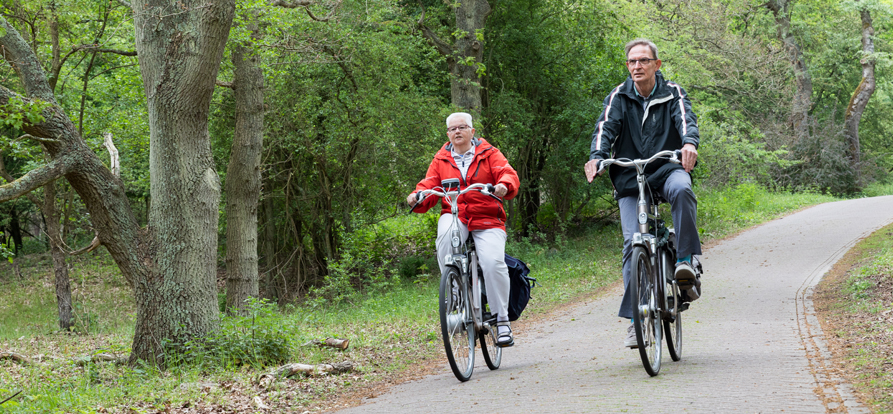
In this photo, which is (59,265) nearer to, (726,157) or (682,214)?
(682,214)

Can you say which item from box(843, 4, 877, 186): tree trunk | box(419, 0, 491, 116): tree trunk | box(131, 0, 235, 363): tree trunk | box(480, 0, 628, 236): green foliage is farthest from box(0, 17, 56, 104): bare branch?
box(843, 4, 877, 186): tree trunk

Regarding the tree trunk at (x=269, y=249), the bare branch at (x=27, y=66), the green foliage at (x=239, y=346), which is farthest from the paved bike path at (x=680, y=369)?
the tree trunk at (x=269, y=249)

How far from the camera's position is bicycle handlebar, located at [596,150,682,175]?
5.25 m

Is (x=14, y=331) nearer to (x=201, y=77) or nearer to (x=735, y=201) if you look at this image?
(x=201, y=77)

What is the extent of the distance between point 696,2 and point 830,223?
13.7 m

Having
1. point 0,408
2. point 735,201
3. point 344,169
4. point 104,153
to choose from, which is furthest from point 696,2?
point 0,408

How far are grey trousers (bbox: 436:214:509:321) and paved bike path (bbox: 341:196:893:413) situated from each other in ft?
2.01

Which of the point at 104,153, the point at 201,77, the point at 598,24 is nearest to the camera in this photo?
the point at 201,77

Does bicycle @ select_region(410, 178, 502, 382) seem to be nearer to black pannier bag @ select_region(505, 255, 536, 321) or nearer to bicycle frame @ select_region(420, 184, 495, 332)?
bicycle frame @ select_region(420, 184, 495, 332)

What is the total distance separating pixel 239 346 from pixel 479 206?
3.16m

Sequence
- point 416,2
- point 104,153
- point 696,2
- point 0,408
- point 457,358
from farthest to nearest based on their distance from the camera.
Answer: point 696,2, point 416,2, point 104,153, point 457,358, point 0,408

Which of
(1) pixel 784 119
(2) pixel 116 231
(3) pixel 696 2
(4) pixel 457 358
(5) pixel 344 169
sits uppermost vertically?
(3) pixel 696 2

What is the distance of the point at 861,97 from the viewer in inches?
1454

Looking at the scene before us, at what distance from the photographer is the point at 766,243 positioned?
16.1m
